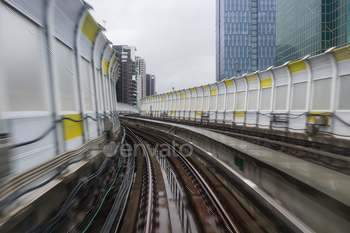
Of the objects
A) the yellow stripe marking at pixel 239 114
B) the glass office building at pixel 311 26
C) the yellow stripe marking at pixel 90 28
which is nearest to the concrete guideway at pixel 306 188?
the yellow stripe marking at pixel 90 28

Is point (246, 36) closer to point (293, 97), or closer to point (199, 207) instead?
point (293, 97)

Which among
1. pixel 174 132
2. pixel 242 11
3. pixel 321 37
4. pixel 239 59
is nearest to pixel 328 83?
pixel 174 132

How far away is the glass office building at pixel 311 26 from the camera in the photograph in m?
31.6

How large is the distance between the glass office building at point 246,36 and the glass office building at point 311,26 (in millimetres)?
16755

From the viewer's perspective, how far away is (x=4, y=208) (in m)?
1.79

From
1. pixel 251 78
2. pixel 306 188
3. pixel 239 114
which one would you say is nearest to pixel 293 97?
pixel 251 78

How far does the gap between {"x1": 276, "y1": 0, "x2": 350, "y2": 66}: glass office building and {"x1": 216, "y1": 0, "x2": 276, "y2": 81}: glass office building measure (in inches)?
660

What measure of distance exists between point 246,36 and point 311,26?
26.3 m

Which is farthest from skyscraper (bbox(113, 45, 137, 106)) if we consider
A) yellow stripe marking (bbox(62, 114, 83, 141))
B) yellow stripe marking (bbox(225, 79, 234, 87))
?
yellow stripe marking (bbox(62, 114, 83, 141))

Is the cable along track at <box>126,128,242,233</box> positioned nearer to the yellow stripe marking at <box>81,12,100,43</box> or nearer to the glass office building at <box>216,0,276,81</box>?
the yellow stripe marking at <box>81,12,100,43</box>

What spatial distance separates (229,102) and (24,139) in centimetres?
1422

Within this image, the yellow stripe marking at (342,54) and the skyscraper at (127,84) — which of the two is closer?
the yellow stripe marking at (342,54)

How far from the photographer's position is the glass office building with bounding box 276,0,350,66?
104ft

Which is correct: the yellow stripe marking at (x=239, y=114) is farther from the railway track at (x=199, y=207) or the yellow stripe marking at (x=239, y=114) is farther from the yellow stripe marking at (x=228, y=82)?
the railway track at (x=199, y=207)
